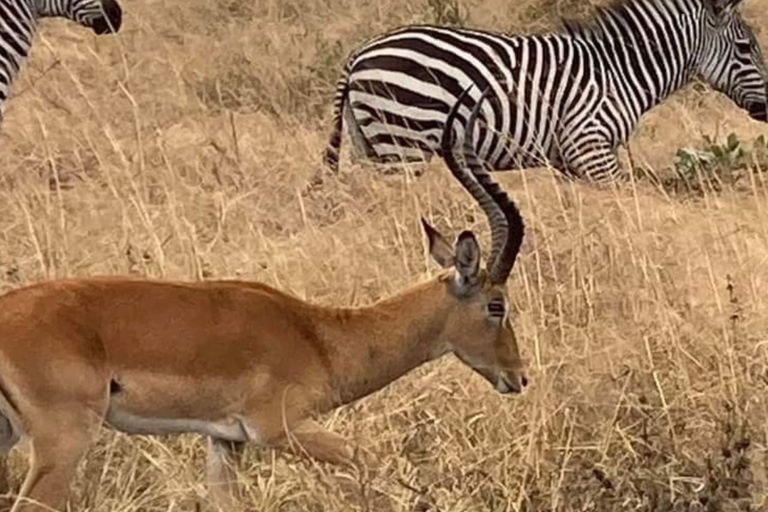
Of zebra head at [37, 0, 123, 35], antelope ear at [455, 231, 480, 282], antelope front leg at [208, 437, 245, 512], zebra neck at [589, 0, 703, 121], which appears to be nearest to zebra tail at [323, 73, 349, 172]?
zebra head at [37, 0, 123, 35]

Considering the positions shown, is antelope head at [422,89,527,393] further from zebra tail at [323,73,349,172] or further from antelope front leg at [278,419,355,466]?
zebra tail at [323,73,349,172]

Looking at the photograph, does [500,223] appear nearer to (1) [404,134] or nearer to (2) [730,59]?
(1) [404,134]

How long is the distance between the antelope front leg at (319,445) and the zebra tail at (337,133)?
160 inches

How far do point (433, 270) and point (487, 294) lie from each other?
0.99 meters

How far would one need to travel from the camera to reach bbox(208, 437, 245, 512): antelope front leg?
16.4 feet

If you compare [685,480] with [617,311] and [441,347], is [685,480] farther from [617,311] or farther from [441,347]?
[617,311]

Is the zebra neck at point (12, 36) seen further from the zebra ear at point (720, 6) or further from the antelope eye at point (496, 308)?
the antelope eye at point (496, 308)

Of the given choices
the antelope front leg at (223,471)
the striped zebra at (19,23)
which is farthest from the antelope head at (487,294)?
the striped zebra at (19,23)

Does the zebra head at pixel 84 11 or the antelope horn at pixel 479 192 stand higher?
the antelope horn at pixel 479 192

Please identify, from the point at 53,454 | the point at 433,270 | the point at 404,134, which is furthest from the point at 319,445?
the point at 404,134

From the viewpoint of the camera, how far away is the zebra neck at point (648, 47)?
32.3 ft

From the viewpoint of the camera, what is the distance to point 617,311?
628 cm

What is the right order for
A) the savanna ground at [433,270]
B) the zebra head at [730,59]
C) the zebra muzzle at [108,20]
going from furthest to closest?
1. the zebra head at [730,59]
2. the zebra muzzle at [108,20]
3. the savanna ground at [433,270]

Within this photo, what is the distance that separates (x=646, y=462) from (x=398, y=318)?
2.69 ft
